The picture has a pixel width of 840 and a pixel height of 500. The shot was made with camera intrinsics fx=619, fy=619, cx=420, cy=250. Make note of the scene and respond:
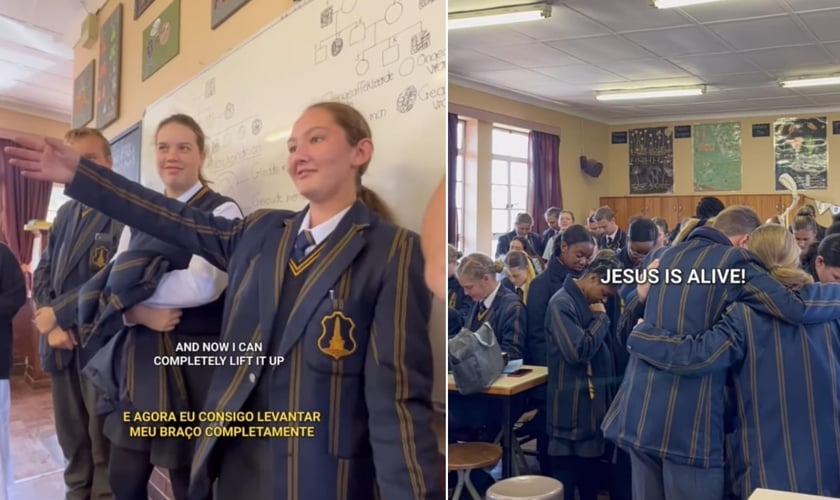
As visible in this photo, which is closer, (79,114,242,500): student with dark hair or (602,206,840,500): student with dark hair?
(602,206,840,500): student with dark hair

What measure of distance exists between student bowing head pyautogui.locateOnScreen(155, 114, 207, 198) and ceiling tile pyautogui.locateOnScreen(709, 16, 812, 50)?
1120 millimetres

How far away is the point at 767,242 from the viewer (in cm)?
111

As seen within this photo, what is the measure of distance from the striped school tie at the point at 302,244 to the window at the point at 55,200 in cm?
52

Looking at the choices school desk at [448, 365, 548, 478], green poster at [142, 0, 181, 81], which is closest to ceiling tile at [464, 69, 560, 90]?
school desk at [448, 365, 548, 478]

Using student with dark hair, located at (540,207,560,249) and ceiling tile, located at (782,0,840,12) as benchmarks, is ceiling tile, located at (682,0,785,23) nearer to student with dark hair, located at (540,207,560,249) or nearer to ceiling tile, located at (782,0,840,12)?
ceiling tile, located at (782,0,840,12)

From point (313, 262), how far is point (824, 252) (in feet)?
3.11

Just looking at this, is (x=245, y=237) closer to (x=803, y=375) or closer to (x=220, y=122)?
(x=220, y=122)

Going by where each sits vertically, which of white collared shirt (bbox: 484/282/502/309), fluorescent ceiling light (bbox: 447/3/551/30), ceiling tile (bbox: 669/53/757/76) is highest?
fluorescent ceiling light (bbox: 447/3/551/30)

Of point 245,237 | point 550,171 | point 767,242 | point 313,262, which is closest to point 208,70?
point 245,237

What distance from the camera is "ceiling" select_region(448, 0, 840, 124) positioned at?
110cm

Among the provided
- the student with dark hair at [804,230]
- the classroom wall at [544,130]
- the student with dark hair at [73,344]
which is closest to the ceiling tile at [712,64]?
the classroom wall at [544,130]

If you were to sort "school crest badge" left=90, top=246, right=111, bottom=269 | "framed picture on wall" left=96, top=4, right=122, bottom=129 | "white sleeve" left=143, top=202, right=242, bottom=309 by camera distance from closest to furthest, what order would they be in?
"white sleeve" left=143, top=202, right=242, bottom=309
"school crest badge" left=90, top=246, right=111, bottom=269
"framed picture on wall" left=96, top=4, right=122, bottom=129

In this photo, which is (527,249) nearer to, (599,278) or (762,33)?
(599,278)
